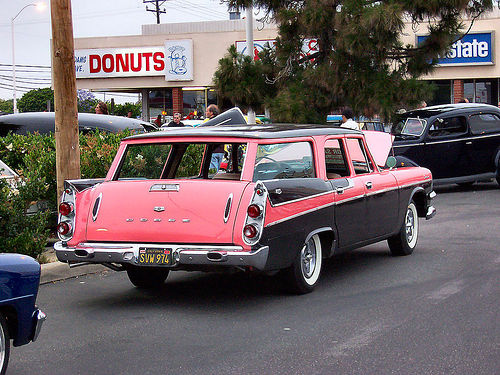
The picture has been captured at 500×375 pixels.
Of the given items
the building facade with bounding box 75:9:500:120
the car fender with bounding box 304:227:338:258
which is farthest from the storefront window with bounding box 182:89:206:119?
the car fender with bounding box 304:227:338:258

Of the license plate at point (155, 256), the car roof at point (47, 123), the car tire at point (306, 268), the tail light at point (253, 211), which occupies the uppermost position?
the car roof at point (47, 123)

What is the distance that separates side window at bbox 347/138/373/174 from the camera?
30.5 ft

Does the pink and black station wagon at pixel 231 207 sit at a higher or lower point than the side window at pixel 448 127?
lower

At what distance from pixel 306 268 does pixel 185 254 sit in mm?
1479

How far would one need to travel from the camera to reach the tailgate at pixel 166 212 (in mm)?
7266

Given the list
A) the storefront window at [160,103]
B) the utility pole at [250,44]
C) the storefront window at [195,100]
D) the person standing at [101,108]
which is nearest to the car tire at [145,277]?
the person standing at [101,108]

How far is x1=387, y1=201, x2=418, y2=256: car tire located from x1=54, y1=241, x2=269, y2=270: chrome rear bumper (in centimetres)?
335

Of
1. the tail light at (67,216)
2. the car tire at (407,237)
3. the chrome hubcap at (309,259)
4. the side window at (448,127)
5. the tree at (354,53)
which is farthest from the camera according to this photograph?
the tree at (354,53)

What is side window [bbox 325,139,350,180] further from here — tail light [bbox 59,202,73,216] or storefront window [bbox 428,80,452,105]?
storefront window [bbox 428,80,452,105]

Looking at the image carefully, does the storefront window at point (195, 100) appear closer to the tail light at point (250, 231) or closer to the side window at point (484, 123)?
the side window at point (484, 123)

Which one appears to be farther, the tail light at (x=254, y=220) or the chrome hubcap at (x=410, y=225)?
the chrome hubcap at (x=410, y=225)

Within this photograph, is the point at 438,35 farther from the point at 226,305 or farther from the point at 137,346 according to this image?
the point at 137,346

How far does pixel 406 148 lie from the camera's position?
17.9 metres

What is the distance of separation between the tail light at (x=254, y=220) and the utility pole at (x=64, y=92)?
360 cm
